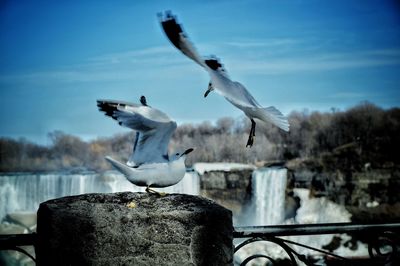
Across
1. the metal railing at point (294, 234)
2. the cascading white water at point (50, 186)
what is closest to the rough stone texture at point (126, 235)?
the metal railing at point (294, 234)

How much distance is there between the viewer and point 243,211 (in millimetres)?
18812

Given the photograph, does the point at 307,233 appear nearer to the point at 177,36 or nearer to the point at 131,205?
the point at 131,205

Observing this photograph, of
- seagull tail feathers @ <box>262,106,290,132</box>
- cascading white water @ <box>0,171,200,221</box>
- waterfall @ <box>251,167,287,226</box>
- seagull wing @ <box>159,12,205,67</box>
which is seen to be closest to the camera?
seagull wing @ <box>159,12,205,67</box>

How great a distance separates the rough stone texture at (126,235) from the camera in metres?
1.87

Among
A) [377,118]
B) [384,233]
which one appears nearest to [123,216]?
[384,233]

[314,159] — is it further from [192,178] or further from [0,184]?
[0,184]

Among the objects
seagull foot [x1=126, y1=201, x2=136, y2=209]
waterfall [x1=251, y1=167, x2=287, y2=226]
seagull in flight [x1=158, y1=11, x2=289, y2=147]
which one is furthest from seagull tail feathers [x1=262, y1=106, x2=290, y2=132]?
waterfall [x1=251, y1=167, x2=287, y2=226]

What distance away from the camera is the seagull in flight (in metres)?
2.10

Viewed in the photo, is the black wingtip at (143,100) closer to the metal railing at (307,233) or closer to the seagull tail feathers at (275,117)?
the seagull tail feathers at (275,117)

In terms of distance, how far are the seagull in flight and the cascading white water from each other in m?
13.7

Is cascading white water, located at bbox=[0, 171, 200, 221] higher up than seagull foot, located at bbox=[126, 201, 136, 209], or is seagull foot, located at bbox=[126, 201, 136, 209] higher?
seagull foot, located at bbox=[126, 201, 136, 209]

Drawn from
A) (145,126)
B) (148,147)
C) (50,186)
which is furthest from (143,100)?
(50,186)

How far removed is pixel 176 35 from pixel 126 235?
89 cm

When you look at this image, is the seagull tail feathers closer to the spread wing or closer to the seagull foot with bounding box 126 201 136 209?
the spread wing
